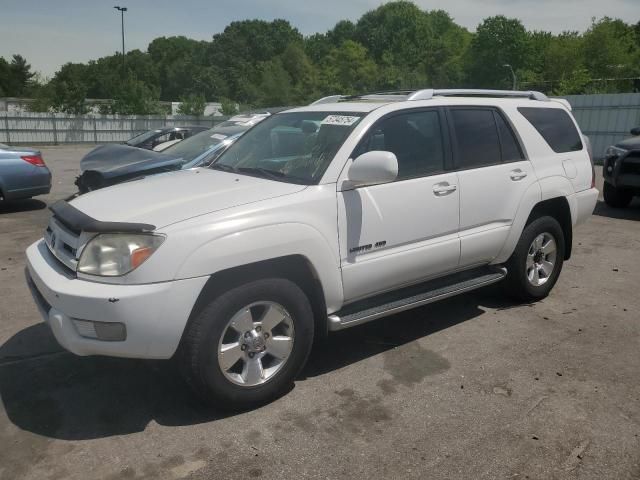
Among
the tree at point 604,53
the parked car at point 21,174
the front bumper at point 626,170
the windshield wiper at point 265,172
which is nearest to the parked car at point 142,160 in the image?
the parked car at point 21,174

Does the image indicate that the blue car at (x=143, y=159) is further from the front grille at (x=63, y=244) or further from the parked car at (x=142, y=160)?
the front grille at (x=63, y=244)

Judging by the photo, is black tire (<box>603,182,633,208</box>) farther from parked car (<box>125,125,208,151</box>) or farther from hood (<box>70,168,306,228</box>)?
hood (<box>70,168,306,228</box>)

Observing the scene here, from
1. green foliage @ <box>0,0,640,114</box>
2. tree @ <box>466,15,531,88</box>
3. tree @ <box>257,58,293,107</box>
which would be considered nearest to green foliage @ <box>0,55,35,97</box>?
green foliage @ <box>0,0,640,114</box>

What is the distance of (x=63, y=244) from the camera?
3.39 m

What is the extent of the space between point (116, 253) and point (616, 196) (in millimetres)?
9771

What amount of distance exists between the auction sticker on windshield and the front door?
5.9 inches

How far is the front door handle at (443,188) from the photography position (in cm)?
407

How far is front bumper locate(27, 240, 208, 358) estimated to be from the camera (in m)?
2.88

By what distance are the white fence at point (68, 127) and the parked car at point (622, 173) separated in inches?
1153

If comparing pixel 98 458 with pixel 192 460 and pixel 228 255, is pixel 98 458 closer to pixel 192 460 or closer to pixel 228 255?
pixel 192 460

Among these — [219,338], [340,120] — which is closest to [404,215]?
[340,120]

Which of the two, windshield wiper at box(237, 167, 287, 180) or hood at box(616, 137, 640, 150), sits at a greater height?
hood at box(616, 137, 640, 150)

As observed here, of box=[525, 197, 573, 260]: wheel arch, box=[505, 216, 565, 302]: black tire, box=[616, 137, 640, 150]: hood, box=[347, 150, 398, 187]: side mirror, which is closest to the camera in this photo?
box=[347, 150, 398, 187]: side mirror

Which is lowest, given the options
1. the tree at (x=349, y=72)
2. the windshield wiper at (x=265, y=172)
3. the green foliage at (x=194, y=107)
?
the windshield wiper at (x=265, y=172)
